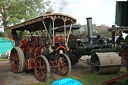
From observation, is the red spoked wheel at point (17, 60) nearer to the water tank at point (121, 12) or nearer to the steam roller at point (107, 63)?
the steam roller at point (107, 63)

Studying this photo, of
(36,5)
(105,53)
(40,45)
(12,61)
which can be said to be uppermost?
(36,5)

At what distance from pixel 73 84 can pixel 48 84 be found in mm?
1072

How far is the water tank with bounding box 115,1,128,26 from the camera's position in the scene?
3.33 meters

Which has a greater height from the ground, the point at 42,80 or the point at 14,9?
the point at 14,9

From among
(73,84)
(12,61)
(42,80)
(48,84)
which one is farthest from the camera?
(12,61)

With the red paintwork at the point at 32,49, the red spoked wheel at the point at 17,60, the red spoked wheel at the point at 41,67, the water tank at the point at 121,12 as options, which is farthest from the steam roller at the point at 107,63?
the red spoked wheel at the point at 17,60

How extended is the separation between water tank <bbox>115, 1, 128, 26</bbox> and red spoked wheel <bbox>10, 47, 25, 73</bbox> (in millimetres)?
3737

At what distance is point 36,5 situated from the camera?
18891mm

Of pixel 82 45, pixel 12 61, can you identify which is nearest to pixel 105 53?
pixel 82 45

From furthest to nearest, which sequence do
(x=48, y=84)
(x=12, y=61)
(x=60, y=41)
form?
(x=12, y=61) < (x=60, y=41) < (x=48, y=84)

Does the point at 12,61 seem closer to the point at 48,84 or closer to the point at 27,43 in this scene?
the point at 27,43

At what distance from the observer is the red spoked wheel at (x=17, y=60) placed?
543 cm

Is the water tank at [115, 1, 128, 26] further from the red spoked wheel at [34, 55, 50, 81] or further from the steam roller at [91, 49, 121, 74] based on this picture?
the red spoked wheel at [34, 55, 50, 81]

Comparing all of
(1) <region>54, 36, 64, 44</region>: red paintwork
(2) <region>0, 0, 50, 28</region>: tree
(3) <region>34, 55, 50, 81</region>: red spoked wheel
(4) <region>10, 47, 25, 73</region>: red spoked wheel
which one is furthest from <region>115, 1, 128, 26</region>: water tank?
(2) <region>0, 0, 50, 28</region>: tree
